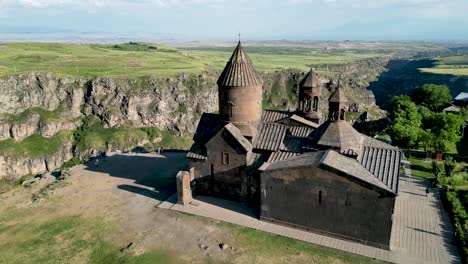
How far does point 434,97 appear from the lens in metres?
65.0

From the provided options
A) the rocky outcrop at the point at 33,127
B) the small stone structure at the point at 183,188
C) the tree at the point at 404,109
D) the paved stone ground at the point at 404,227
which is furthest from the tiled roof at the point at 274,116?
the rocky outcrop at the point at 33,127

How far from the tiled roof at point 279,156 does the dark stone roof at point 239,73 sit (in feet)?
19.7

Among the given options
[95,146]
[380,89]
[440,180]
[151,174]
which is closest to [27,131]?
[95,146]

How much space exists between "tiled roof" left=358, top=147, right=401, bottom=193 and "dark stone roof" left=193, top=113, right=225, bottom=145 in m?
11.7

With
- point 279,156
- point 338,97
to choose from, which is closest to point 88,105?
point 279,156

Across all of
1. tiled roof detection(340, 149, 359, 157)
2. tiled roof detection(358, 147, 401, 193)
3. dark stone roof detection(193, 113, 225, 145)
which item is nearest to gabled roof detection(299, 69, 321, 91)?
dark stone roof detection(193, 113, 225, 145)

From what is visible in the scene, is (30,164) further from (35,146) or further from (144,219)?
(144,219)

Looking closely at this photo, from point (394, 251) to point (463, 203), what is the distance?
9.95 metres

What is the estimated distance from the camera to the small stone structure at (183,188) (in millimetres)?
25294

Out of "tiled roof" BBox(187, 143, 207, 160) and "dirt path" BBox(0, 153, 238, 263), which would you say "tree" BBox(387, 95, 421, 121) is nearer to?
"dirt path" BBox(0, 153, 238, 263)

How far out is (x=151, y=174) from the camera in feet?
107

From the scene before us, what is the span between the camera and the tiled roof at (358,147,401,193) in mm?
19923

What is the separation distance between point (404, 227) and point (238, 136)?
13476 millimetres

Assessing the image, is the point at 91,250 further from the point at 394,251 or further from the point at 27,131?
the point at 27,131
